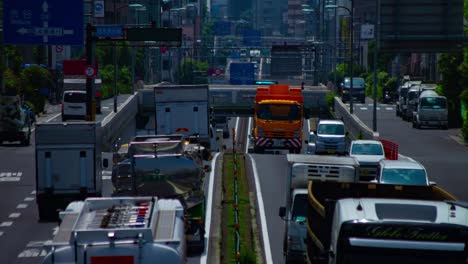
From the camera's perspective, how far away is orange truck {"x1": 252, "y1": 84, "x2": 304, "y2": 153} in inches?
2222

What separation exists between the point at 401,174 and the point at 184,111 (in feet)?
56.2

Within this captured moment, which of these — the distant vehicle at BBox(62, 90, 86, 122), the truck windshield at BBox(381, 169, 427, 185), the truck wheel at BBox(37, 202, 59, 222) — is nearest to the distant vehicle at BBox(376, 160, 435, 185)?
the truck windshield at BBox(381, 169, 427, 185)

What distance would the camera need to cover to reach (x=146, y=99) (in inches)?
3696

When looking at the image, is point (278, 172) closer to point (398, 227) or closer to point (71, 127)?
point (71, 127)

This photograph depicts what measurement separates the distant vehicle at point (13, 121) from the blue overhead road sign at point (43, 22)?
8.56m

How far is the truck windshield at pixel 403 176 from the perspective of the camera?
32562 mm

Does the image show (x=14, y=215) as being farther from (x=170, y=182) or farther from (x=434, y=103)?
(x=434, y=103)

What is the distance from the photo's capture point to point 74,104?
238 feet

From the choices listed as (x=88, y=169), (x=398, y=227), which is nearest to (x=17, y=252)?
(x=88, y=169)

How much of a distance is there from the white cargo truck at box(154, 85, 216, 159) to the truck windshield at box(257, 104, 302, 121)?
8.17 meters

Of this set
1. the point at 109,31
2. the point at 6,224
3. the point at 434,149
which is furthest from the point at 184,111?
the point at 6,224

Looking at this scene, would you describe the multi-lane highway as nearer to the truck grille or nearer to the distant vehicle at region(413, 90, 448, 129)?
the distant vehicle at region(413, 90, 448, 129)

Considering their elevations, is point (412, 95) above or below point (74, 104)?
above

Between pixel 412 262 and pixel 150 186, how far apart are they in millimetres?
13902
